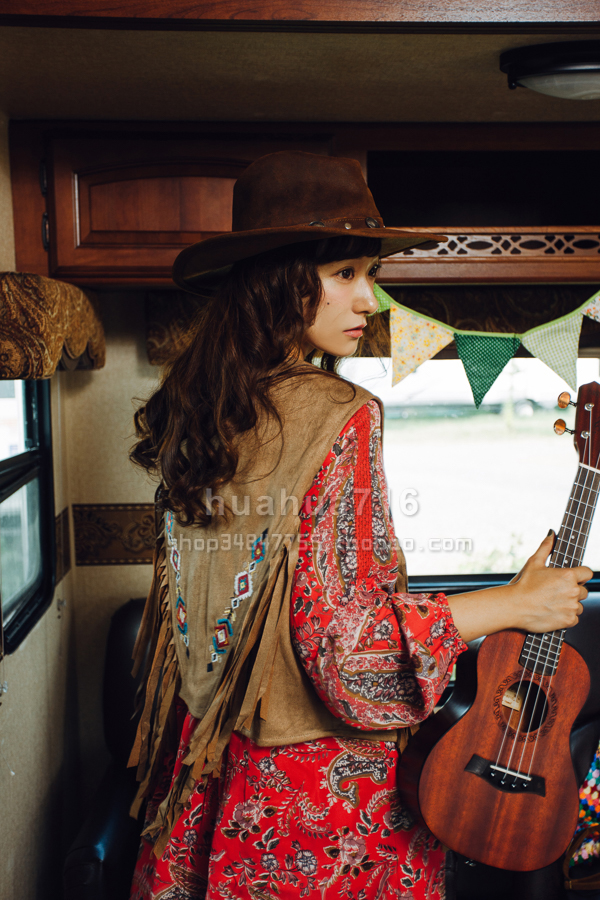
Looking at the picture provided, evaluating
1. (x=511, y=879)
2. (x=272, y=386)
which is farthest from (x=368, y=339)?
(x=511, y=879)

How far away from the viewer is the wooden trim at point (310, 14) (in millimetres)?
1064

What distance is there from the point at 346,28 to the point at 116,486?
4.72 feet

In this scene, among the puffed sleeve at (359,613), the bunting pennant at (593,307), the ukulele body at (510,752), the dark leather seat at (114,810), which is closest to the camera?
the puffed sleeve at (359,613)

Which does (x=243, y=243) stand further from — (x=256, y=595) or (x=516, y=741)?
(x=516, y=741)

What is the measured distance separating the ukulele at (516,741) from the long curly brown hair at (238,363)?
48cm

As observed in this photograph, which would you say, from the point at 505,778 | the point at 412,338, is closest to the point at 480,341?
the point at 412,338

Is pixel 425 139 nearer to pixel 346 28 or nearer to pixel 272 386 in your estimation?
pixel 346 28

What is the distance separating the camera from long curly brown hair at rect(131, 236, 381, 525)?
3.04 feet

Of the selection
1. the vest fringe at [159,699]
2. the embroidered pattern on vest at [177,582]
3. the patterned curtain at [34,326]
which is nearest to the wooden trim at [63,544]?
the patterned curtain at [34,326]

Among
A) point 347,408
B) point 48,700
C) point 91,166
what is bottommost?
point 48,700

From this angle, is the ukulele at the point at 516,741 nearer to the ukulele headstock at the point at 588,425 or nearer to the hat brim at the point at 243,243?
the ukulele headstock at the point at 588,425

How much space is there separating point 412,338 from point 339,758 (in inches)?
43.7

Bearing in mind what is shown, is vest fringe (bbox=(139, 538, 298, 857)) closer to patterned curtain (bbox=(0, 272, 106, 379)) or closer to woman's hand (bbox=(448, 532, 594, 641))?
woman's hand (bbox=(448, 532, 594, 641))

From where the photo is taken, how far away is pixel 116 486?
82.3 inches
